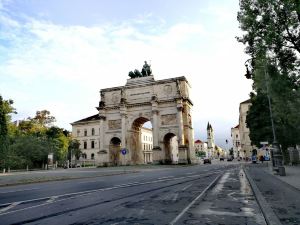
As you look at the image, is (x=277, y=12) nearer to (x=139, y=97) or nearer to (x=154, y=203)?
(x=154, y=203)

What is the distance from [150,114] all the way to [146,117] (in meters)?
1.27

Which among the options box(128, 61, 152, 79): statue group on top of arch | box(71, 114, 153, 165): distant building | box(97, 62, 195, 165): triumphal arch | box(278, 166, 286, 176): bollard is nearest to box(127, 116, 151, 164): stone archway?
box(97, 62, 195, 165): triumphal arch

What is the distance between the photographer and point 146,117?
207ft

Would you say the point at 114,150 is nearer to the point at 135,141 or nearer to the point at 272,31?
the point at 135,141

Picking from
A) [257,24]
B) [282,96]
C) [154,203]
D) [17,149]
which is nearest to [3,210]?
[154,203]

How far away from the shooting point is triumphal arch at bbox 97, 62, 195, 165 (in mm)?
60031

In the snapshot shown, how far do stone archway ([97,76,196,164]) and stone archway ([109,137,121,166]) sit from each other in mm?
1097

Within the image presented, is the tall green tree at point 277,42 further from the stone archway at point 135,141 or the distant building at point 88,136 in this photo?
the distant building at point 88,136

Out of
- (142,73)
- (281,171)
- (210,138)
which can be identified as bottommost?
(281,171)

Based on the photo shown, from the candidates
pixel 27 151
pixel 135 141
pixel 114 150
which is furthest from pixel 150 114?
pixel 27 151

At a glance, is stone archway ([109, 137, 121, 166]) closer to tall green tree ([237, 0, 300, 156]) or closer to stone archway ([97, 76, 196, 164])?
stone archway ([97, 76, 196, 164])

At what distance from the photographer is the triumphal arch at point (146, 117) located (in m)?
60.0

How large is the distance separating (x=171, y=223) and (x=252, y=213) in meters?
2.45

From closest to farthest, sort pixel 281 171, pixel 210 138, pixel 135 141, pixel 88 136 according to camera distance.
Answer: pixel 281 171
pixel 135 141
pixel 88 136
pixel 210 138
